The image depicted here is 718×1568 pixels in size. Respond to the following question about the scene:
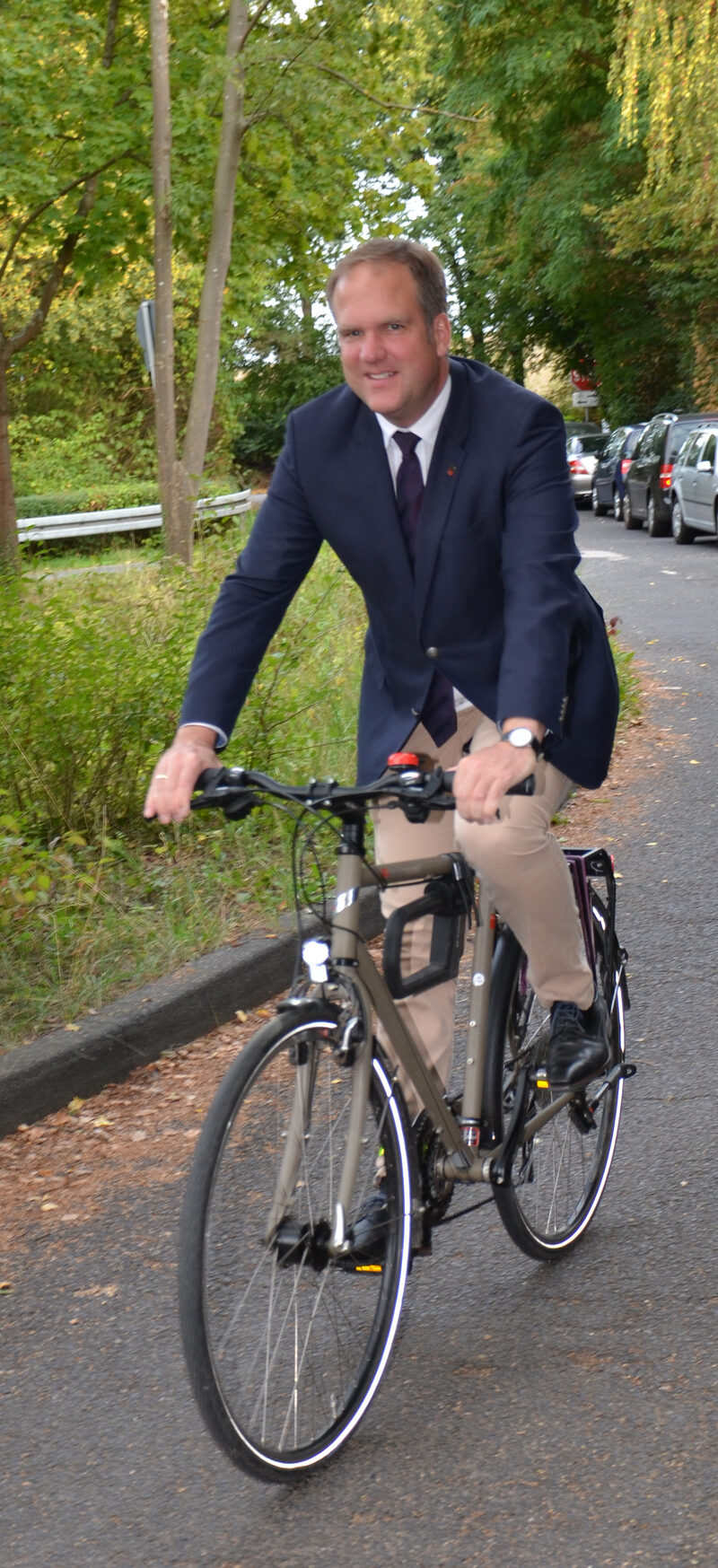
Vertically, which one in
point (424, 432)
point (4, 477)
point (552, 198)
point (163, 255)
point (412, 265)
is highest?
point (552, 198)

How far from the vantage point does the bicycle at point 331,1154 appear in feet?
9.34

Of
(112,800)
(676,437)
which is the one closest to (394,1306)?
(112,800)

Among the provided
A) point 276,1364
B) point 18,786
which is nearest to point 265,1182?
point 276,1364

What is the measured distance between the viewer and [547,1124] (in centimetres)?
377

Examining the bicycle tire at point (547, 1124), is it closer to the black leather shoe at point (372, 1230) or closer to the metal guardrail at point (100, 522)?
the black leather shoe at point (372, 1230)

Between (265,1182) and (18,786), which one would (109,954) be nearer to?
(18,786)

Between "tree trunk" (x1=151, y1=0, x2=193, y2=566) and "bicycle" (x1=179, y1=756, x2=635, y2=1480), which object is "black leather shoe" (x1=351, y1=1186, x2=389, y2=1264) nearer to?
"bicycle" (x1=179, y1=756, x2=635, y2=1480)

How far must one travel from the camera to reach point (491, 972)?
11.5 feet

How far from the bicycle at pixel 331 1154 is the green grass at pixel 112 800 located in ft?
6.97

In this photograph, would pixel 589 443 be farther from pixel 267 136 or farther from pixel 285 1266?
pixel 285 1266

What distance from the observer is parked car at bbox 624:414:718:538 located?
2759 cm

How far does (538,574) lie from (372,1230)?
118cm

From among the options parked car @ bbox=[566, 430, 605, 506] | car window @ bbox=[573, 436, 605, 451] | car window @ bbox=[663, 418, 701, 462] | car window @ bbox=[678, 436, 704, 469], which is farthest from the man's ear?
car window @ bbox=[573, 436, 605, 451]

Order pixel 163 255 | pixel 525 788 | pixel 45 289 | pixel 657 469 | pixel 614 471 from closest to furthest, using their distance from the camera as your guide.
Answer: pixel 525 788 → pixel 163 255 → pixel 45 289 → pixel 657 469 → pixel 614 471
